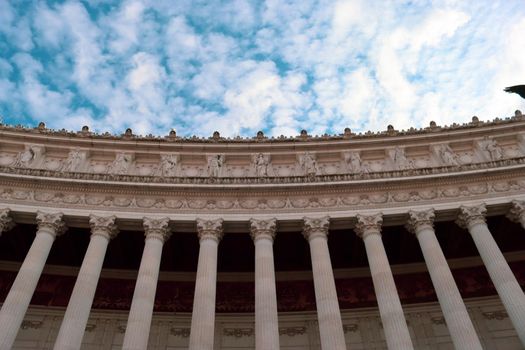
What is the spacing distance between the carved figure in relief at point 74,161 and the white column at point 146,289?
235 inches

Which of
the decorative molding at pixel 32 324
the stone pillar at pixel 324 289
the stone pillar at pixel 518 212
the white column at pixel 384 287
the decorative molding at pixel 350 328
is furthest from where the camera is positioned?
the decorative molding at pixel 350 328

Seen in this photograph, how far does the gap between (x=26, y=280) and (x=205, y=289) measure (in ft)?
25.0

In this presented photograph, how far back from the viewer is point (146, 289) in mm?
20812

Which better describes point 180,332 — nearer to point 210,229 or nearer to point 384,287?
point 210,229

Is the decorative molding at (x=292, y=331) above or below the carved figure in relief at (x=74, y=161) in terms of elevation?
below

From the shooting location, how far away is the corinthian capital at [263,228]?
23.3 meters

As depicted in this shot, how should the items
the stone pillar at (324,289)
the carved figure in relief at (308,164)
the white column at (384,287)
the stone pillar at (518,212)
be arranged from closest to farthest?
1. the white column at (384,287)
2. the stone pillar at (324,289)
3. the stone pillar at (518,212)
4. the carved figure in relief at (308,164)

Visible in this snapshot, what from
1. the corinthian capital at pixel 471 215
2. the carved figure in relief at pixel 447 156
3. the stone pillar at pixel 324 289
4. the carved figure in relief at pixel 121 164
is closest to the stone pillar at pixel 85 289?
the carved figure in relief at pixel 121 164

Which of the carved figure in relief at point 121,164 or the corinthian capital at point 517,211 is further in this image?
the carved figure in relief at point 121,164

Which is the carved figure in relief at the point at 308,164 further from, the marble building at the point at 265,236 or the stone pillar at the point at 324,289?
the stone pillar at the point at 324,289

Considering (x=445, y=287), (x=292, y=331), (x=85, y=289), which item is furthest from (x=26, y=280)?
(x=445, y=287)

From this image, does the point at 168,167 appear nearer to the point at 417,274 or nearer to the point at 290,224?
the point at 290,224

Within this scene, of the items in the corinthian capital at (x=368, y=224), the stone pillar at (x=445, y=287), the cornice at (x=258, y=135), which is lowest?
the stone pillar at (x=445, y=287)

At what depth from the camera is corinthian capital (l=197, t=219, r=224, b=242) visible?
23250 mm
